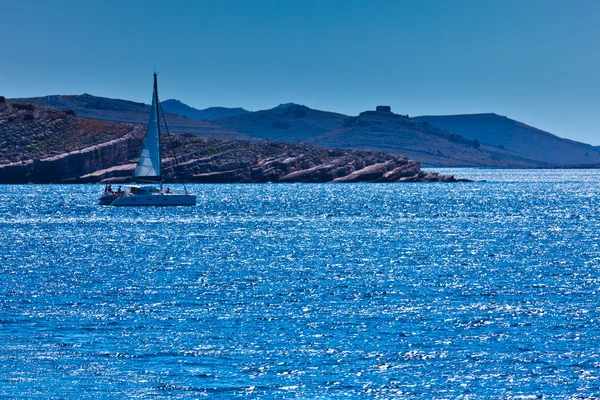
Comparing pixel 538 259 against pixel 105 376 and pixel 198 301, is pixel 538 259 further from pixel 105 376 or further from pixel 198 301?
pixel 105 376

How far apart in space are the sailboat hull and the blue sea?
36247 millimetres

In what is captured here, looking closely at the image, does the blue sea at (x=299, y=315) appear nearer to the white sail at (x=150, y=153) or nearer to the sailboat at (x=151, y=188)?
the white sail at (x=150, y=153)

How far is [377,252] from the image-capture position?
6850 cm

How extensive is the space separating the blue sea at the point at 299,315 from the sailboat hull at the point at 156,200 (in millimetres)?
36247

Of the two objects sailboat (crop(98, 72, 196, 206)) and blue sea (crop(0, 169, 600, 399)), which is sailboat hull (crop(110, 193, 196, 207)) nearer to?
sailboat (crop(98, 72, 196, 206))

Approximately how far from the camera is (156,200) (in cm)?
12144

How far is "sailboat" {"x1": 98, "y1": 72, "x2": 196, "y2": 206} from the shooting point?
119 meters

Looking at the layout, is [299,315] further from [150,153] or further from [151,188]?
[151,188]

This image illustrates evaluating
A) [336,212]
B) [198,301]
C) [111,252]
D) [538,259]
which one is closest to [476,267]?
[538,259]

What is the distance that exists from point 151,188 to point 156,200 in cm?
428

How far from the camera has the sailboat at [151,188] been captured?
119m

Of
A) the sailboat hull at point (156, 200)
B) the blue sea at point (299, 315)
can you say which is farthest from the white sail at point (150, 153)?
the blue sea at point (299, 315)

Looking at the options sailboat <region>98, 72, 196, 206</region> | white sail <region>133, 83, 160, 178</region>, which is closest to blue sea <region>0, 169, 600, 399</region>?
white sail <region>133, 83, 160, 178</region>

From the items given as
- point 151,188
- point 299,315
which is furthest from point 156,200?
point 299,315
